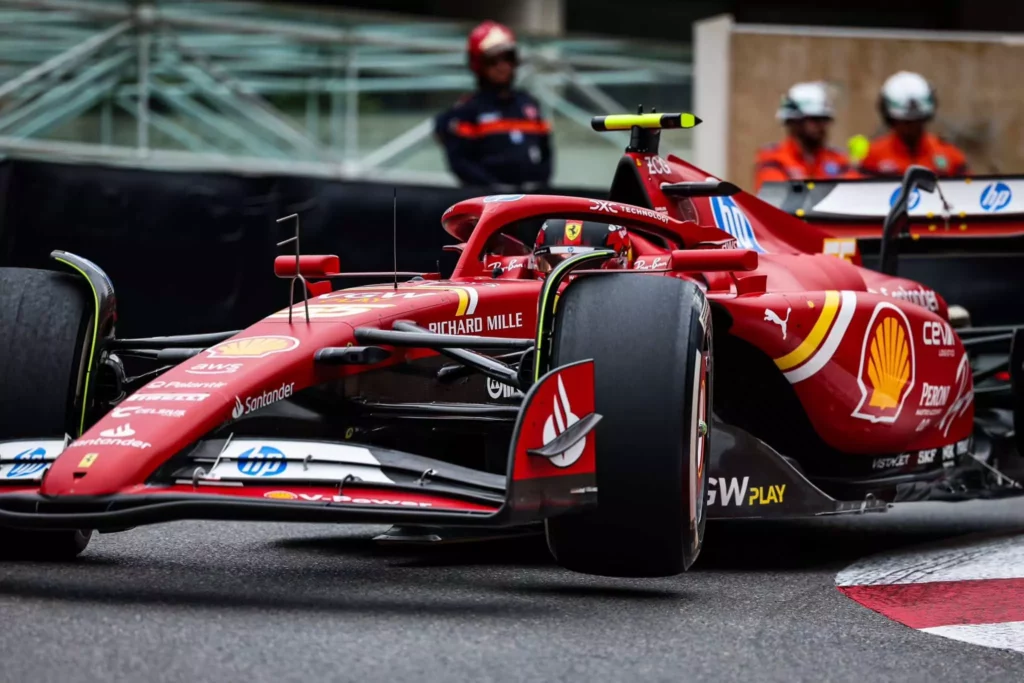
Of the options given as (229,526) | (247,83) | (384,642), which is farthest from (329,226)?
(247,83)

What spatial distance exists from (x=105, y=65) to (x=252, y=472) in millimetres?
10315

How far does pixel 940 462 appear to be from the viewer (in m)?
6.82

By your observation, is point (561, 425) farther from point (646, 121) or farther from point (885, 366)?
point (646, 121)

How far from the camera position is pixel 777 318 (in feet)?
19.7

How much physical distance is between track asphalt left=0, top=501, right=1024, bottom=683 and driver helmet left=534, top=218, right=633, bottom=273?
1007 mm

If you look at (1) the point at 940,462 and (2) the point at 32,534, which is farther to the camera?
(1) the point at 940,462

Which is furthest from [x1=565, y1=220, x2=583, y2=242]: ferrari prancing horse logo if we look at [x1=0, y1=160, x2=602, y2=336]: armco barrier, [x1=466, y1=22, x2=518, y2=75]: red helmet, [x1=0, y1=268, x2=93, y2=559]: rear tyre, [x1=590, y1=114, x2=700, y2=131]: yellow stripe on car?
[x1=466, y1=22, x2=518, y2=75]: red helmet

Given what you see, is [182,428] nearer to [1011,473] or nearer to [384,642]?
[384,642]

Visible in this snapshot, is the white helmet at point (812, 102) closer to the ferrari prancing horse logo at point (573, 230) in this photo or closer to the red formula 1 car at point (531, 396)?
the red formula 1 car at point (531, 396)

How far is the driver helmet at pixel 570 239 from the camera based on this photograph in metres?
5.95

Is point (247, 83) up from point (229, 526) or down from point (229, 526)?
up

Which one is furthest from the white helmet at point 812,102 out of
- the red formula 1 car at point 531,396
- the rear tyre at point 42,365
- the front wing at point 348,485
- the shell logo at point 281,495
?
→ the shell logo at point 281,495

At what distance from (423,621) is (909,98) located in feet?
25.9

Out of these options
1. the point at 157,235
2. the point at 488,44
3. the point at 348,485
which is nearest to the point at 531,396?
the point at 348,485
